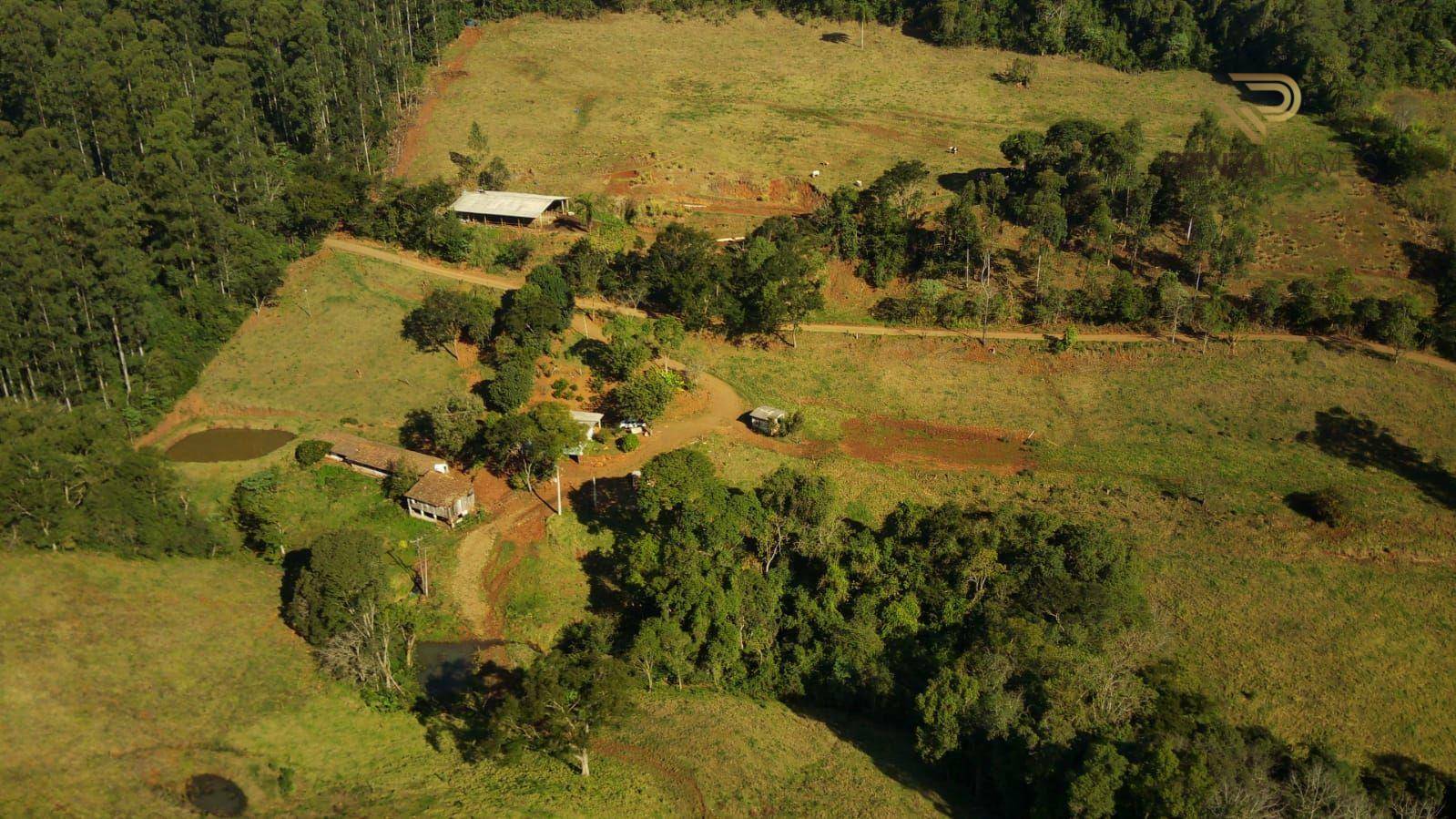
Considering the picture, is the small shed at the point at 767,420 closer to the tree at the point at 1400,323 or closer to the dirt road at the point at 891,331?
the dirt road at the point at 891,331

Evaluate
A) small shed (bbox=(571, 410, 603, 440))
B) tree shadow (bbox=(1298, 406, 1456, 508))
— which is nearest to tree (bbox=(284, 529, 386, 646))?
small shed (bbox=(571, 410, 603, 440))

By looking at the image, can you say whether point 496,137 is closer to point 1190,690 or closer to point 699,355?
point 699,355

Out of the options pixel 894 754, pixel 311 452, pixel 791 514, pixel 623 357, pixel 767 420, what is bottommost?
pixel 894 754

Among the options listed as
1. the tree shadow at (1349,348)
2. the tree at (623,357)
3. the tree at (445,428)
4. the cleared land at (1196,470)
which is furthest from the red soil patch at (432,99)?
the tree shadow at (1349,348)

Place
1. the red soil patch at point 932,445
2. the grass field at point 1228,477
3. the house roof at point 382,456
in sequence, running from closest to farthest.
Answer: the grass field at point 1228,477, the house roof at point 382,456, the red soil patch at point 932,445

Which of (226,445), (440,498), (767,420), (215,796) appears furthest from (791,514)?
(226,445)

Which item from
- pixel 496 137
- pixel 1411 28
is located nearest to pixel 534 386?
pixel 496 137

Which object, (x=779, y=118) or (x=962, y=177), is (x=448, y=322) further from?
(x=962, y=177)
